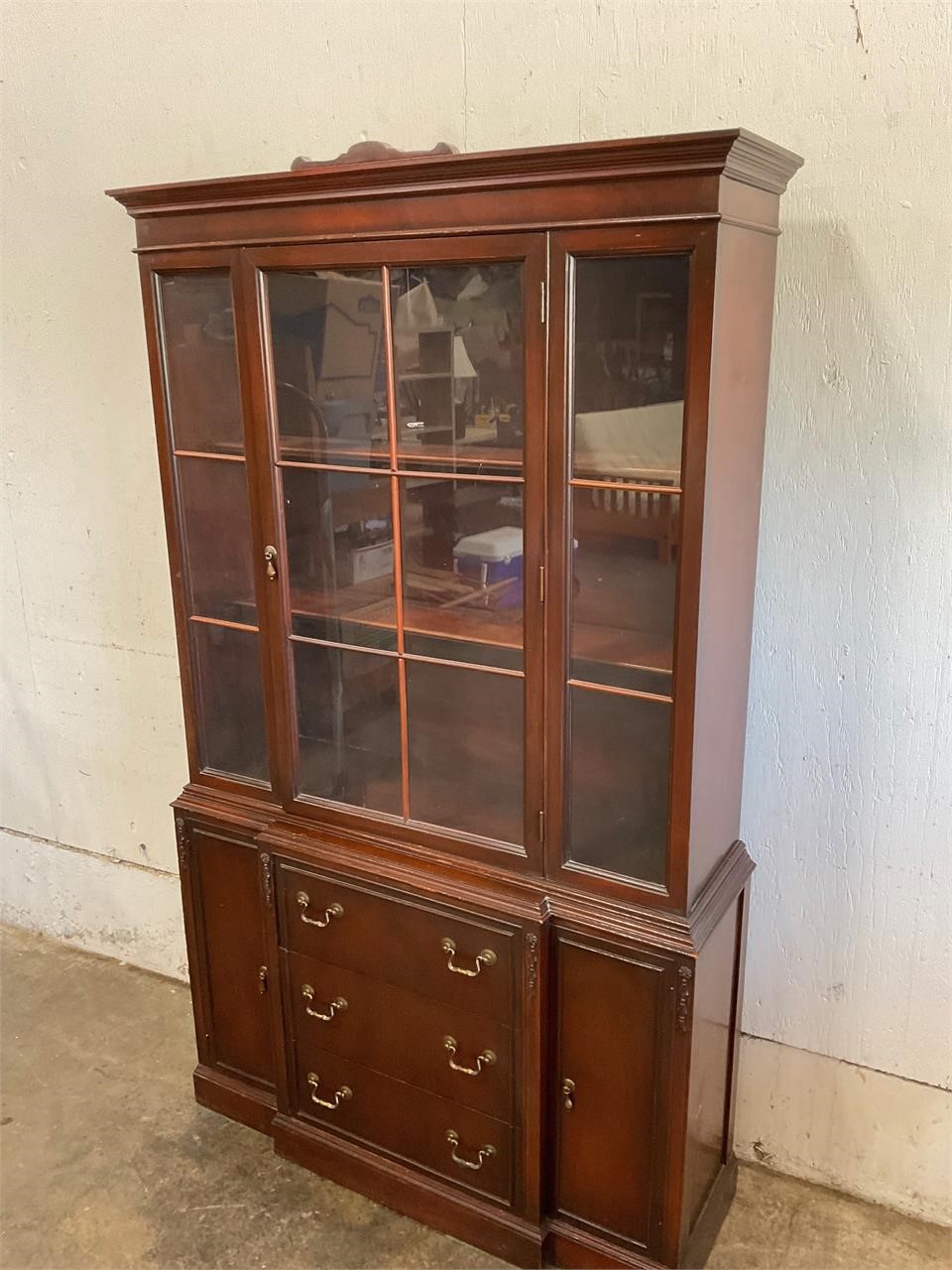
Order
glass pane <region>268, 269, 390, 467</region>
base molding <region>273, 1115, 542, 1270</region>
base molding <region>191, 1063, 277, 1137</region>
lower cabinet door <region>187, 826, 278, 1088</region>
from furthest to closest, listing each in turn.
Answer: base molding <region>191, 1063, 277, 1137</region> < lower cabinet door <region>187, 826, 278, 1088</region> < base molding <region>273, 1115, 542, 1270</region> < glass pane <region>268, 269, 390, 467</region>

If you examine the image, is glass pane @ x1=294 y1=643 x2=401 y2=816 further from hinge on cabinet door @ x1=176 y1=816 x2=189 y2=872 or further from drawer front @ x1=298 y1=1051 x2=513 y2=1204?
drawer front @ x1=298 y1=1051 x2=513 y2=1204

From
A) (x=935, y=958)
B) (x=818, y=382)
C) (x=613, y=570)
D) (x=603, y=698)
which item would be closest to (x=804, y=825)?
(x=935, y=958)

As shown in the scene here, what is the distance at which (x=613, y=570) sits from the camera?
5.33 feet

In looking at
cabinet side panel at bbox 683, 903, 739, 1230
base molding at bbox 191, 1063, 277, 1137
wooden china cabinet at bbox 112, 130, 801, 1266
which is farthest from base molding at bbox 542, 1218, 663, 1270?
base molding at bbox 191, 1063, 277, 1137

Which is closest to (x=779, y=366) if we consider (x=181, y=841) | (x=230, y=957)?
(x=181, y=841)

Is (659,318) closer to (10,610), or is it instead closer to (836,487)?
(836,487)

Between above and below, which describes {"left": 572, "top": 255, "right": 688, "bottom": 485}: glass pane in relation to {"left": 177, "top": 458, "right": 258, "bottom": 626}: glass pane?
above

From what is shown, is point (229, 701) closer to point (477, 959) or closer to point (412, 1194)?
point (477, 959)

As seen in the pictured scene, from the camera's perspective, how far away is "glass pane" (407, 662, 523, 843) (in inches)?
70.9

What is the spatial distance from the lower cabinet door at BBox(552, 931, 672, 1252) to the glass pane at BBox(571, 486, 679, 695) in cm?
48

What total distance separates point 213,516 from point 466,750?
2.25 ft

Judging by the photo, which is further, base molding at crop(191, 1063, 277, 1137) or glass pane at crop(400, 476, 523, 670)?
base molding at crop(191, 1063, 277, 1137)

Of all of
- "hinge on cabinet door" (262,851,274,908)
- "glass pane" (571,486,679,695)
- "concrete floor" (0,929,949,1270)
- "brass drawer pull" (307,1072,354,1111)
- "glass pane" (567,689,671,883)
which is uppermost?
"glass pane" (571,486,679,695)

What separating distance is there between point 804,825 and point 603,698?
0.57m
